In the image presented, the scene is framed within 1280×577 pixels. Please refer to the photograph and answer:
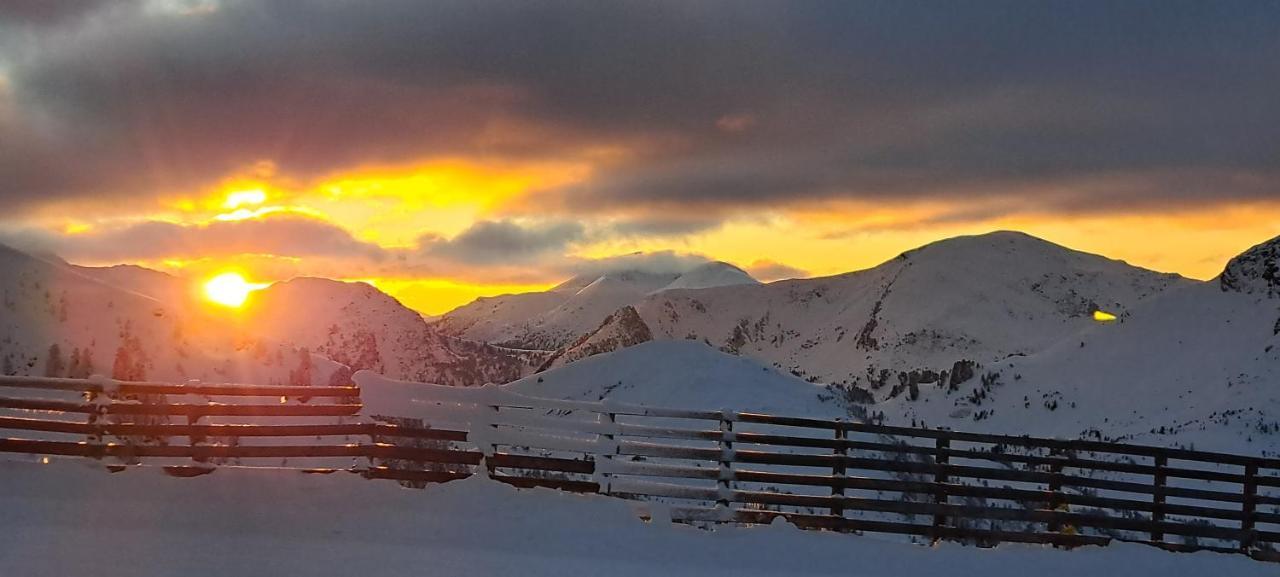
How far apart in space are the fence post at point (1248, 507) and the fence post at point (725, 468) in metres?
8.75

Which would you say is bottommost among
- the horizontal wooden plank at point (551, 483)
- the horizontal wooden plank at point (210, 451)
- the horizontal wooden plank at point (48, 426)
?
the horizontal wooden plank at point (551, 483)

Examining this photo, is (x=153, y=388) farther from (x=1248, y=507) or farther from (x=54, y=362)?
(x=54, y=362)

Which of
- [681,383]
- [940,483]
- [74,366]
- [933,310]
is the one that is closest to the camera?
[940,483]

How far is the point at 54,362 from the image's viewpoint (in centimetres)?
6619

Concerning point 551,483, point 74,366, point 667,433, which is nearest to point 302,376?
point 74,366

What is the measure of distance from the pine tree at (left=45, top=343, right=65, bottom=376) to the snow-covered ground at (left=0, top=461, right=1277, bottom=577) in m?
55.8

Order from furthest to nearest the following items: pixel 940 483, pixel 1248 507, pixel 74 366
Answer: pixel 74 366, pixel 1248 507, pixel 940 483

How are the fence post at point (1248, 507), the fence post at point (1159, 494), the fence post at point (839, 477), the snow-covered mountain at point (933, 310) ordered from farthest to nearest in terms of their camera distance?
the snow-covered mountain at point (933, 310) → the fence post at point (1248, 507) → the fence post at point (1159, 494) → the fence post at point (839, 477)

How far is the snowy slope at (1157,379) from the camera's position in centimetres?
3738

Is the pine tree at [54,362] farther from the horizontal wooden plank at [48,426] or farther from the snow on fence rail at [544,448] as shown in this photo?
the snow on fence rail at [544,448]

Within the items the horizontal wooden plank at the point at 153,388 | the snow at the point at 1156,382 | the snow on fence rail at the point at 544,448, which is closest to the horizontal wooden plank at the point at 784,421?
the snow on fence rail at the point at 544,448

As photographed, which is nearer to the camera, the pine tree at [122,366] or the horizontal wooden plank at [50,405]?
the horizontal wooden plank at [50,405]

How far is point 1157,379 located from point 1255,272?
311 inches

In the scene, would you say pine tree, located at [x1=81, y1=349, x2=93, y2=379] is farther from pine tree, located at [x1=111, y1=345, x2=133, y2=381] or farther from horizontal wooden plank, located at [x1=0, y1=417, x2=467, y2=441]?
horizontal wooden plank, located at [x1=0, y1=417, x2=467, y2=441]
